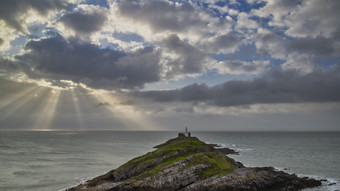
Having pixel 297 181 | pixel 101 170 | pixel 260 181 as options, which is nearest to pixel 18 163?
pixel 101 170

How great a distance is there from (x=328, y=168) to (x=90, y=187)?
64727mm

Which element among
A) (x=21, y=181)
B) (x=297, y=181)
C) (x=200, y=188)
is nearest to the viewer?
(x=200, y=188)

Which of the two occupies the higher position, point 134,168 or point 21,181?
point 134,168

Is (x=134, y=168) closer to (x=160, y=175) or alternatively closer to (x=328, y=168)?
(x=160, y=175)

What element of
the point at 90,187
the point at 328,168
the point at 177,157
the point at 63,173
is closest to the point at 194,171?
the point at 177,157

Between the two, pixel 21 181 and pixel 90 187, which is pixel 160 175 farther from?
pixel 21 181

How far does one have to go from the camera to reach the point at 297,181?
153ft

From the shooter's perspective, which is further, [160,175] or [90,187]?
[90,187]

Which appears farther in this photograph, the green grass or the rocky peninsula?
the green grass

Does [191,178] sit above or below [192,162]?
below

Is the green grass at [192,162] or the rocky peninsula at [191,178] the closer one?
the rocky peninsula at [191,178]

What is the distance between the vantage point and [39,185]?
1895 inches

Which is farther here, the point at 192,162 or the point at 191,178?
the point at 192,162

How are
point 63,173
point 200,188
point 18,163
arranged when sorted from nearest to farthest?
point 200,188 → point 63,173 → point 18,163
